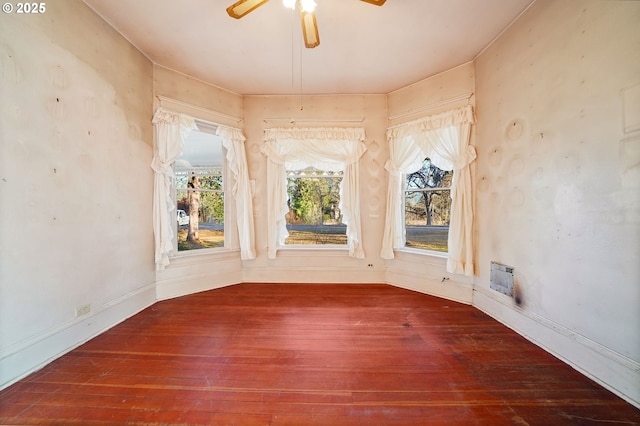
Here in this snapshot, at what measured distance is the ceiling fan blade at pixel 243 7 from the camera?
1543mm

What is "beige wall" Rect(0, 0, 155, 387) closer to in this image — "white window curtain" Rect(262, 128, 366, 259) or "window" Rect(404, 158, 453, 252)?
"white window curtain" Rect(262, 128, 366, 259)

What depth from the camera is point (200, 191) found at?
3168 millimetres

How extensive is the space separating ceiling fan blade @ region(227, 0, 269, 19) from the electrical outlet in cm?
262

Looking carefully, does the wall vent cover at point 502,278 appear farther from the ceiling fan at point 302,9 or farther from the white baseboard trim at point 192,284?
the white baseboard trim at point 192,284

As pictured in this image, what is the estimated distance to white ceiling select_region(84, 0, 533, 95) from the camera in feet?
6.45

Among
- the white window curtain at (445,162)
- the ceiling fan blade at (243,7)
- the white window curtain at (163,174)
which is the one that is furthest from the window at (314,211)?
the ceiling fan blade at (243,7)

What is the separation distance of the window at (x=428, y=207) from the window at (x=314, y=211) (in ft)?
3.27

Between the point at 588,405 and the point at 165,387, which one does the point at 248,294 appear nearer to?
the point at 165,387

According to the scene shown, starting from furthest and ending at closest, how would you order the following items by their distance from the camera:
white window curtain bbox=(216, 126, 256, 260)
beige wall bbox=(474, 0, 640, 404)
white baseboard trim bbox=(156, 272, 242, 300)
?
→ 1. white window curtain bbox=(216, 126, 256, 260)
2. white baseboard trim bbox=(156, 272, 242, 300)
3. beige wall bbox=(474, 0, 640, 404)

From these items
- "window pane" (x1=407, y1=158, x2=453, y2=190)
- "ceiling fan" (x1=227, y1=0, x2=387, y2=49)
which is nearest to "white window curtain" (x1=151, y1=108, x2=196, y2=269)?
"ceiling fan" (x1=227, y1=0, x2=387, y2=49)

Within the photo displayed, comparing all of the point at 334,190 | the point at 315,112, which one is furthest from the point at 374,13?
the point at 334,190

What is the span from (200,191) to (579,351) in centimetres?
405

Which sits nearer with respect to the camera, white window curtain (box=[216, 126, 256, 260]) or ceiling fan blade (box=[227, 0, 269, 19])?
ceiling fan blade (box=[227, 0, 269, 19])

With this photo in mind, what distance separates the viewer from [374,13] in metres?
1.99
